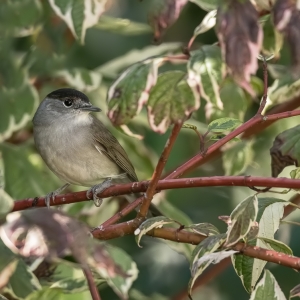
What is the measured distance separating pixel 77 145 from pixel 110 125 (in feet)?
1.14

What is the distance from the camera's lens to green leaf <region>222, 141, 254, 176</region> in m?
2.98

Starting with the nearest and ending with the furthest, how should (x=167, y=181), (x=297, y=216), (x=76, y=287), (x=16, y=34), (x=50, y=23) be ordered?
(x=167, y=181), (x=76, y=287), (x=16, y=34), (x=297, y=216), (x=50, y=23)

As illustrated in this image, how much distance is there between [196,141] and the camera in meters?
4.00

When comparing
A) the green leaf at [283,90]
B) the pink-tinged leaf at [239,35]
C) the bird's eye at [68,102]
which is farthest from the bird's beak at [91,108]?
the pink-tinged leaf at [239,35]

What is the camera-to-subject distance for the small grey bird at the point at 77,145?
3.63m

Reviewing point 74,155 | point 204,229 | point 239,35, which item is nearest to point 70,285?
point 204,229

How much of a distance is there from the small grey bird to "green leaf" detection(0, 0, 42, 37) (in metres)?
0.58

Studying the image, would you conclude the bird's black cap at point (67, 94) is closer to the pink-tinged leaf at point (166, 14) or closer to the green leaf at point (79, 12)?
the green leaf at point (79, 12)

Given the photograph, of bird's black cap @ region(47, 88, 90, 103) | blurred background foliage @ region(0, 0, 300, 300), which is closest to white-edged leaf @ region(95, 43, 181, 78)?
blurred background foliage @ region(0, 0, 300, 300)

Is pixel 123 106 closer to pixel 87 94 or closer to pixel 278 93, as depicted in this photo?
pixel 278 93

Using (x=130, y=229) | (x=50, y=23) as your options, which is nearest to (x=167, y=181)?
(x=130, y=229)

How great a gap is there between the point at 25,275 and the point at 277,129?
73.2 inches

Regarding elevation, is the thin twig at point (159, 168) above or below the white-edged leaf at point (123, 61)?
above

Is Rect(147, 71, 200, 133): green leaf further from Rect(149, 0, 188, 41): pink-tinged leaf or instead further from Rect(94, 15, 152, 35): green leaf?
Rect(94, 15, 152, 35): green leaf
